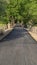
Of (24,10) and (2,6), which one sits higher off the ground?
(2,6)

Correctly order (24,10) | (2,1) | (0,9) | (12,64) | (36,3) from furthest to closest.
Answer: (24,10) < (36,3) < (2,1) < (0,9) < (12,64)

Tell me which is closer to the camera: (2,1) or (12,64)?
(12,64)

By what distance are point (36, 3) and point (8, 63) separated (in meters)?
56.5

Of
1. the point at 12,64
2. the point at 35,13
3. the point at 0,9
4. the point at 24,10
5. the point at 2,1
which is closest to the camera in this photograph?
the point at 12,64

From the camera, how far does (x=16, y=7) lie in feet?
318

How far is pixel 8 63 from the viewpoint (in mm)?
11945

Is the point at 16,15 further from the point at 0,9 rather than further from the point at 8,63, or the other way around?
the point at 8,63

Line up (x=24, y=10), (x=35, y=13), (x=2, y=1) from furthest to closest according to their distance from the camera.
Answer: (x=24, y=10) < (x=35, y=13) < (x=2, y=1)

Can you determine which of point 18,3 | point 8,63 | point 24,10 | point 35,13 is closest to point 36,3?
point 35,13

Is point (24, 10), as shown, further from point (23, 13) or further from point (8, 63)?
point (8, 63)

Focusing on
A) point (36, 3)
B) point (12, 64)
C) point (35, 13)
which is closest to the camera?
point (12, 64)

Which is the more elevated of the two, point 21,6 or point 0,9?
point 0,9

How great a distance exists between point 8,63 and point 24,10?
3198 inches

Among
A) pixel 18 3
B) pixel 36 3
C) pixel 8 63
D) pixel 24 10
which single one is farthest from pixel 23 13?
pixel 8 63
